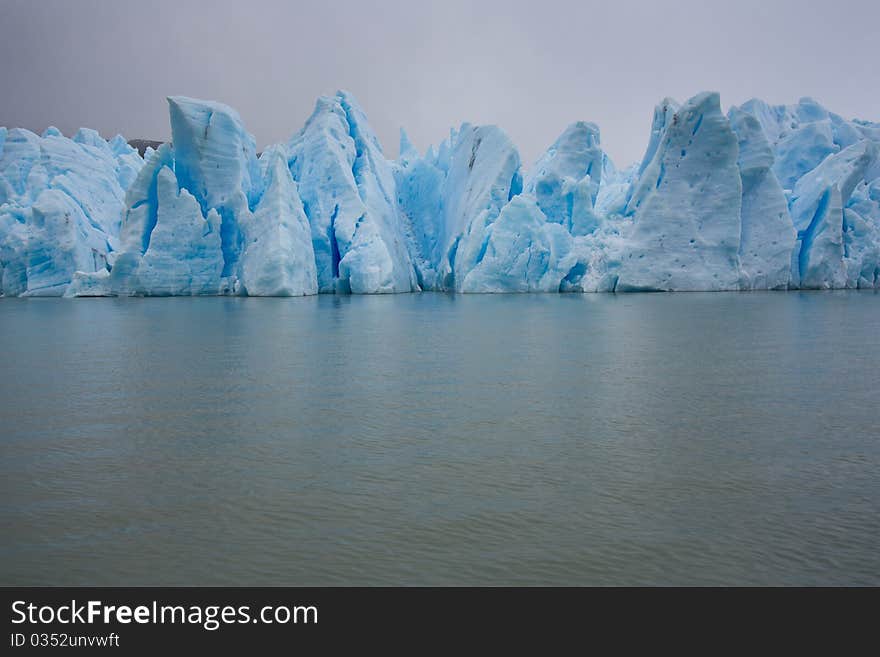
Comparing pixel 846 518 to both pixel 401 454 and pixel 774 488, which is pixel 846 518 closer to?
pixel 774 488

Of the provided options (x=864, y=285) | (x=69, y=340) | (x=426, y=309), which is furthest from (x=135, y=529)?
(x=864, y=285)

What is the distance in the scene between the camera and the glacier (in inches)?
1259

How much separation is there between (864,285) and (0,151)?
50161 mm

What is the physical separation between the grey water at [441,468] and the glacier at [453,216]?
21.4 meters

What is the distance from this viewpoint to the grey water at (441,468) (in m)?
3.63

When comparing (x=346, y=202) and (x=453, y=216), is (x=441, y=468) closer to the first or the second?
(x=346, y=202)

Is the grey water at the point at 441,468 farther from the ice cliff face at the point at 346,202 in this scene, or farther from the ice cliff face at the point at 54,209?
the ice cliff face at the point at 54,209

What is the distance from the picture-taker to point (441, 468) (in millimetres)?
5270

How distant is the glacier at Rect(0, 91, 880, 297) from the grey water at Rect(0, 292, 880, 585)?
70.3 ft

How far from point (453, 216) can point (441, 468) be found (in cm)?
3565

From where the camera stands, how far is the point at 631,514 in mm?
4281

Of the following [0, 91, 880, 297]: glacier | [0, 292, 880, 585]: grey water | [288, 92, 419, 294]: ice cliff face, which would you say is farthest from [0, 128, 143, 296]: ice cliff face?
[0, 292, 880, 585]: grey water

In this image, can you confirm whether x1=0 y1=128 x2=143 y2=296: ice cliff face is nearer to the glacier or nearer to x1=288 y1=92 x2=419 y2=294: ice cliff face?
the glacier

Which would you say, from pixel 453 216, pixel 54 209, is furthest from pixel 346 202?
pixel 54 209
